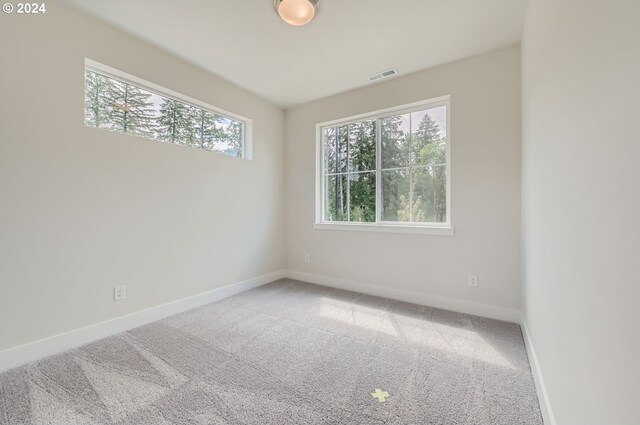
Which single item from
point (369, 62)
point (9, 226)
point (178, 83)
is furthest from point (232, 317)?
point (369, 62)

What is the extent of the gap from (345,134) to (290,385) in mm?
3101

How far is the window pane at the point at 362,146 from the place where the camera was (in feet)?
11.5

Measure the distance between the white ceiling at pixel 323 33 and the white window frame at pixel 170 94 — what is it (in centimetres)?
38

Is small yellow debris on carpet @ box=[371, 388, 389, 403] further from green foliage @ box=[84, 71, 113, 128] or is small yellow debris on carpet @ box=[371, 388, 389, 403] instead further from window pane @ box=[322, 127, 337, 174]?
green foliage @ box=[84, 71, 113, 128]

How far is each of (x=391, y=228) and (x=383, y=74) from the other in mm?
1847

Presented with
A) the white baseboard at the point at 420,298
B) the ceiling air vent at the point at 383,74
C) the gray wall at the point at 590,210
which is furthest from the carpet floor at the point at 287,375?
the ceiling air vent at the point at 383,74

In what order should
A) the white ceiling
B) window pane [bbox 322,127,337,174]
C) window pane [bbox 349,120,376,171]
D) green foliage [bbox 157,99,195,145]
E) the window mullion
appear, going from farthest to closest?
window pane [bbox 322,127,337,174], window pane [bbox 349,120,376,171], the window mullion, green foliage [bbox 157,99,195,145], the white ceiling

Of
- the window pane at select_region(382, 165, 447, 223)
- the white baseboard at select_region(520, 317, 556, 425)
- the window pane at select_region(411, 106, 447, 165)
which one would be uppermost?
the window pane at select_region(411, 106, 447, 165)

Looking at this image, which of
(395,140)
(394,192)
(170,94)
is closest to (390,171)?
(394,192)

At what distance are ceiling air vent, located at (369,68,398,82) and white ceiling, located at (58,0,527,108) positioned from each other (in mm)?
62

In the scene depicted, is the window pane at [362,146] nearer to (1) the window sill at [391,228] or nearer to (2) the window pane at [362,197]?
(2) the window pane at [362,197]

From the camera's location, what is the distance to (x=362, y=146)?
3.58 meters

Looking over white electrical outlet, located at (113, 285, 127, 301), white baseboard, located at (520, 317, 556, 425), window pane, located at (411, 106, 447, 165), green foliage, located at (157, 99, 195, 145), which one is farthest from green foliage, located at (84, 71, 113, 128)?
white baseboard, located at (520, 317, 556, 425)

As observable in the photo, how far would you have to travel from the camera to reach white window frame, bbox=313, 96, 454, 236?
290cm
